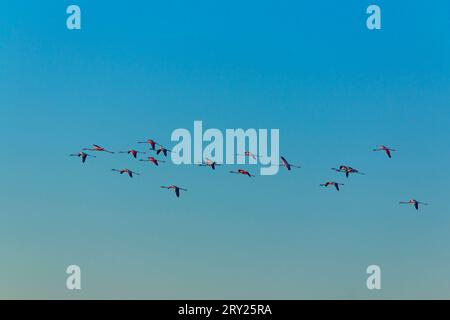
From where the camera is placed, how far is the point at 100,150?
53.5 m

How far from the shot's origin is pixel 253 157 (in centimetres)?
5256

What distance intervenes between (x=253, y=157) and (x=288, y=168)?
1.52 metres
